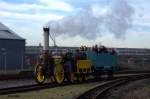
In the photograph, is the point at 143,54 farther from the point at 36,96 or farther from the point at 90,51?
the point at 36,96

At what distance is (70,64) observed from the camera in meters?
32.2

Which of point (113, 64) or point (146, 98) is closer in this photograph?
point (146, 98)

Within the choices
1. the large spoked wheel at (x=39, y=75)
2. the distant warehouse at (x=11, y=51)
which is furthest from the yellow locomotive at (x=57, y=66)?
the distant warehouse at (x=11, y=51)

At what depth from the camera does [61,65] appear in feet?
104

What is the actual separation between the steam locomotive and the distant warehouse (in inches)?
1105

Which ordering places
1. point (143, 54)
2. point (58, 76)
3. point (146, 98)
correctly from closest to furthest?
point (146, 98)
point (58, 76)
point (143, 54)

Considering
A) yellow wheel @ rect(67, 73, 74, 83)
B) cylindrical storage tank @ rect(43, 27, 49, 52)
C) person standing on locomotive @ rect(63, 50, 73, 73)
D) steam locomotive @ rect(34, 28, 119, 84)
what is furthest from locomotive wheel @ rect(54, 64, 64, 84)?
cylindrical storage tank @ rect(43, 27, 49, 52)

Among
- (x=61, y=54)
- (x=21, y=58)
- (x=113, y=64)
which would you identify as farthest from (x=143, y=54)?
(x=61, y=54)

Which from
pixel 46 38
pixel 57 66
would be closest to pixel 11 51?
pixel 57 66

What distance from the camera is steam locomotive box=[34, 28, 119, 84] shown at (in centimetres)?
3111

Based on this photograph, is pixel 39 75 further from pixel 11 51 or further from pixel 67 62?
pixel 11 51

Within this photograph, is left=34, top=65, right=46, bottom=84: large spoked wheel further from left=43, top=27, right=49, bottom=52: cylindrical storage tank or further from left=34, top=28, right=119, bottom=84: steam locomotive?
left=43, top=27, right=49, bottom=52: cylindrical storage tank

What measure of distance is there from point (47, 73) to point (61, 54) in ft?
5.98

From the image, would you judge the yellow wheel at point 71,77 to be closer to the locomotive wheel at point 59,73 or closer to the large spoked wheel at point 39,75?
the locomotive wheel at point 59,73
